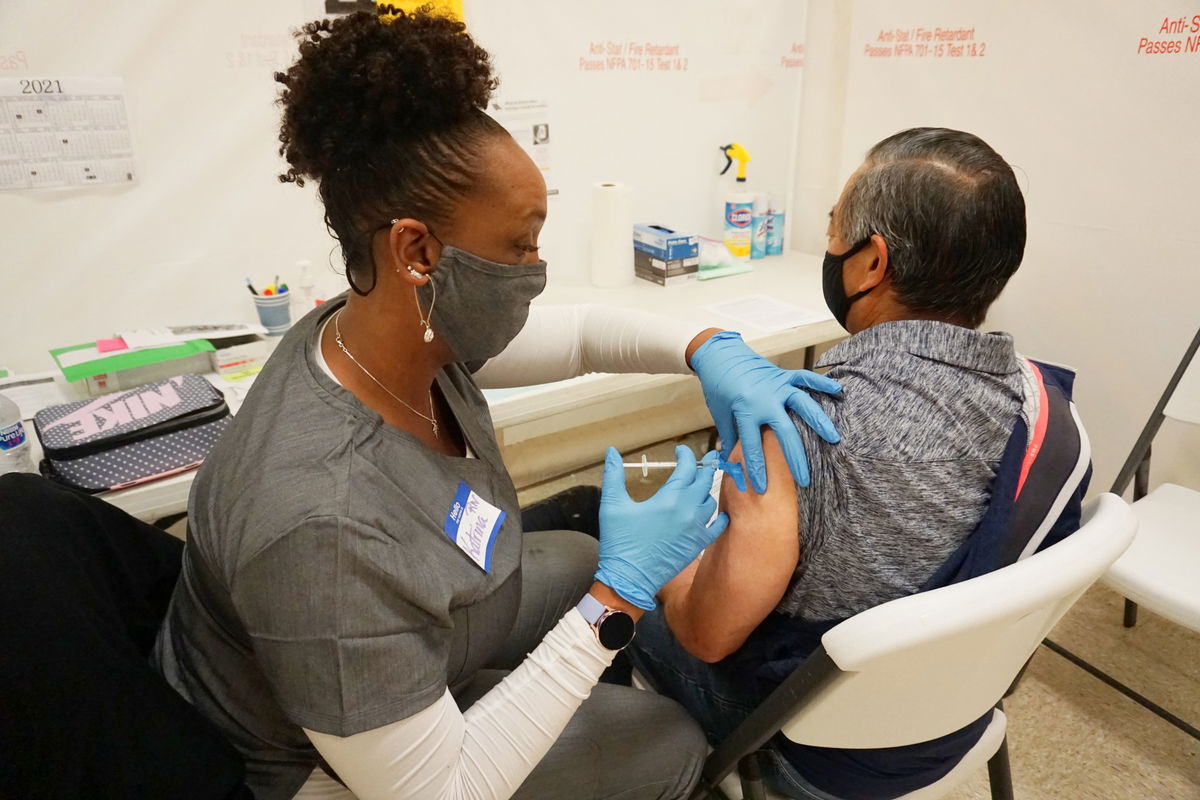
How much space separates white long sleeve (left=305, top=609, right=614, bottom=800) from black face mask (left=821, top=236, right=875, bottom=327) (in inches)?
24.2

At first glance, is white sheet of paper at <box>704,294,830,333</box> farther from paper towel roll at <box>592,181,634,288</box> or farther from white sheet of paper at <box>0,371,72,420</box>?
white sheet of paper at <box>0,371,72,420</box>

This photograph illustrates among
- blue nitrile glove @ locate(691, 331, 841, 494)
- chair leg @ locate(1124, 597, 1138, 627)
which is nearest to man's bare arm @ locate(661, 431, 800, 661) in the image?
blue nitrile glove @ locate(691, 331, 841, 494)

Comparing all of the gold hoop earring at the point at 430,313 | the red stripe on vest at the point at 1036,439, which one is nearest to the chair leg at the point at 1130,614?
the red stripe on vest at the point at 1036,439

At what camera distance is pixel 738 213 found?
2.49m

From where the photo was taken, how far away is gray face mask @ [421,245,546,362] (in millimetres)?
931

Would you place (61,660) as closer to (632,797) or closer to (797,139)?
(632,797)

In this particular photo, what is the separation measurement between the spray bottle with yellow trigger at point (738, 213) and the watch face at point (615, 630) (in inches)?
71.4

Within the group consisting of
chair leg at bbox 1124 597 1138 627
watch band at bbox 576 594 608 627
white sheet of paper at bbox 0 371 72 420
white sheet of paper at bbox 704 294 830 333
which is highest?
white sheet of paper at bbox 0 371 72 420

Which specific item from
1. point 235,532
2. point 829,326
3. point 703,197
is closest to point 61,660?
point 235,532

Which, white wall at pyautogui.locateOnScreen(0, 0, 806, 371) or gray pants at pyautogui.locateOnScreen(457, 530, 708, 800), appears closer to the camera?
gray pants at pyautogui.locateOnScreen(457, 530, 708, 800)

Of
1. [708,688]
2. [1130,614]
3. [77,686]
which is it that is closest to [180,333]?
[77,686]

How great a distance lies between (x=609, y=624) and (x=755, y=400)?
1.29ft

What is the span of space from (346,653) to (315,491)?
17cm

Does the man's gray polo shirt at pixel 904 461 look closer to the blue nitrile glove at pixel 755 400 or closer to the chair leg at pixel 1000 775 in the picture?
the blue nitrile glove at pixel 755 400
